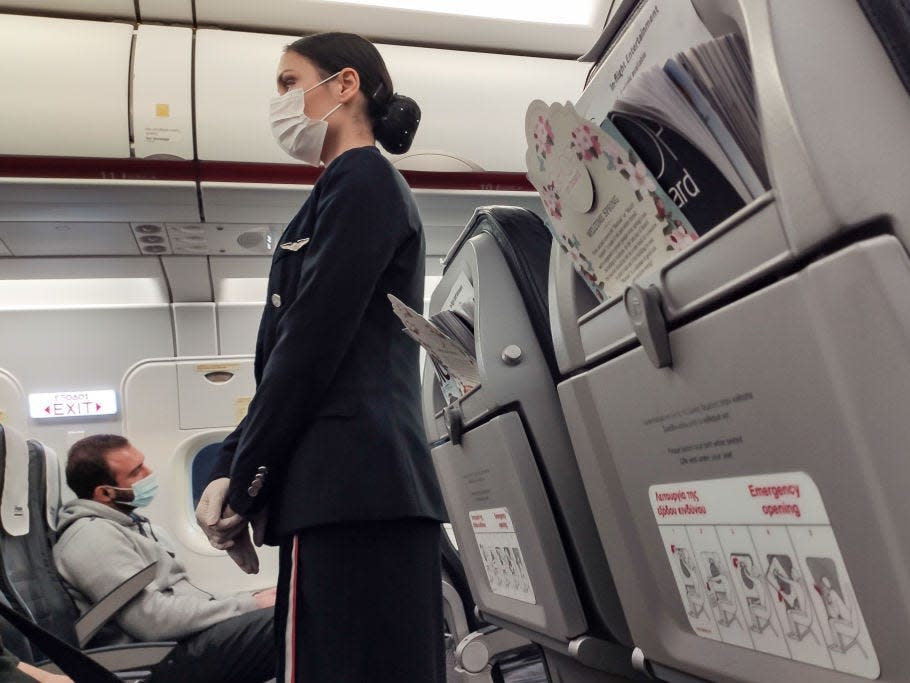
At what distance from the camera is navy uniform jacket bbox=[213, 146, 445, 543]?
52.1 inches

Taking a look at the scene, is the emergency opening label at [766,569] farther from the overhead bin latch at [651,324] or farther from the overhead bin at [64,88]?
the overhead bin at [64,88]

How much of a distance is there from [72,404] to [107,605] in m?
3.13

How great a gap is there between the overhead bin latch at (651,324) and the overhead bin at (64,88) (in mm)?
3214

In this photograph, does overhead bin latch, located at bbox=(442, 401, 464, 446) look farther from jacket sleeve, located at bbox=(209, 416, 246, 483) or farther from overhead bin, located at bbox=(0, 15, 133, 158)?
overhead bin, located at bbox=(0, 15, 133, 158)

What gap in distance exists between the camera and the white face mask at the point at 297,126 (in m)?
1.78

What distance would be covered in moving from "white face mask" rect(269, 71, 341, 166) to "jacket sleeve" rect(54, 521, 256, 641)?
1.70m

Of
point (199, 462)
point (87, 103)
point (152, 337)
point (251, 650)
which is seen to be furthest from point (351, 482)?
point (152, 337)

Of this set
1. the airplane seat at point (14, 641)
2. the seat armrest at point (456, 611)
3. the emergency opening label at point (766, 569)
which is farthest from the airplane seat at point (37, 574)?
the emergency opening label at point (766, 569)

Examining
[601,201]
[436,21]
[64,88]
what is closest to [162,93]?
[64,88]

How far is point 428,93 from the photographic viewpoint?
362 centimetres

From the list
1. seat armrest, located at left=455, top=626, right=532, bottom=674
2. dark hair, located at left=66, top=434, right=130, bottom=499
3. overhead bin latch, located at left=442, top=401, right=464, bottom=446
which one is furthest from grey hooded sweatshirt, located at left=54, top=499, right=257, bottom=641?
overhead bin latch, located at left=442, top=401, right=464, bottom=446

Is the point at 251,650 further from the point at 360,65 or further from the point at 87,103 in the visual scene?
the point at 87,103

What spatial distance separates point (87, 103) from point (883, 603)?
3.50 meters

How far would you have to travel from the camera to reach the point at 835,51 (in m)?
0.47
